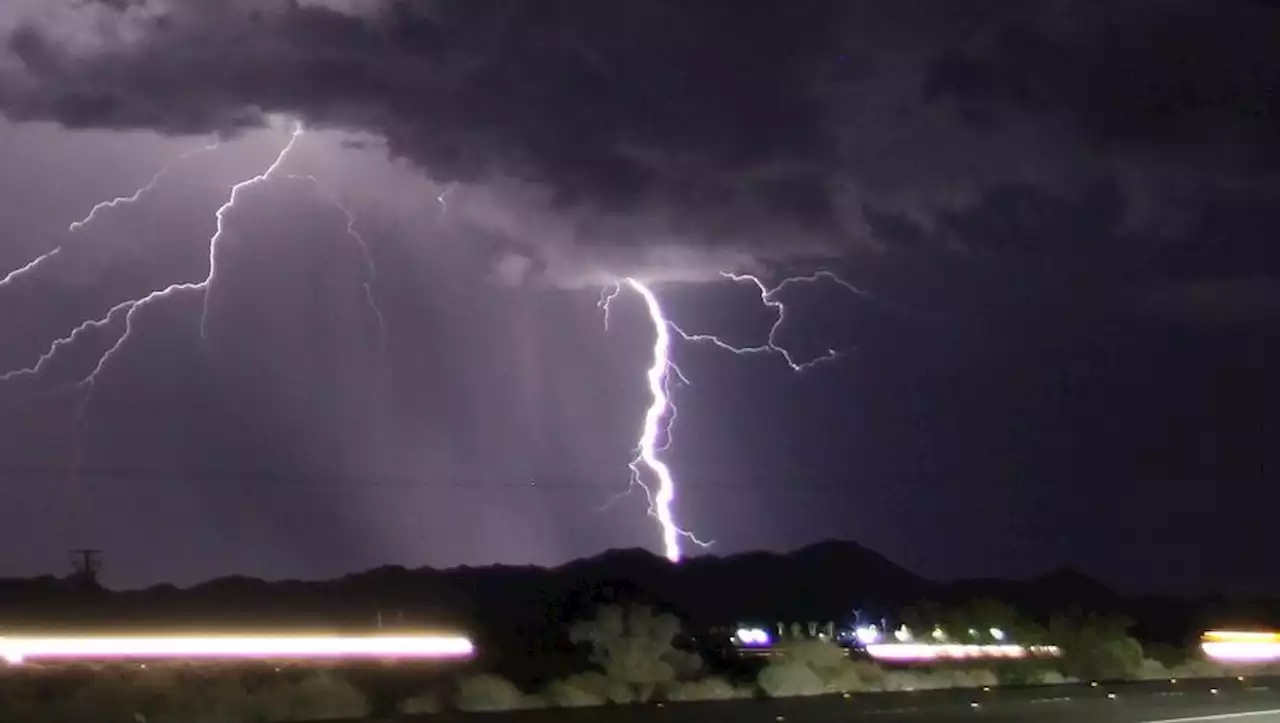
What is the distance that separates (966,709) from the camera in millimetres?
30719

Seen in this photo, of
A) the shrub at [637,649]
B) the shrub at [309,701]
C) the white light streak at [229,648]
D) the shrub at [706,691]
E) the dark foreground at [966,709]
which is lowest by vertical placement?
the dark foreground at [966,709]

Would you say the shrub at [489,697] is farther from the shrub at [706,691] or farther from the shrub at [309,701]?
the shrub at [706,691]

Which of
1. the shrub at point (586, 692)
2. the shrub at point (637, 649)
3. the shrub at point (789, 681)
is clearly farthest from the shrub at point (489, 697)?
the shrub at point (789, 681)

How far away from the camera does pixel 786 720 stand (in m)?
27.9

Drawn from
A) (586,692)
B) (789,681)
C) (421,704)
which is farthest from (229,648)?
(421,704)

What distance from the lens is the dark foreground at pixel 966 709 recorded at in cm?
2853

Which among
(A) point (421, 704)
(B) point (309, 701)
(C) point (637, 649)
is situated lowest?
(A) point (421, 704)

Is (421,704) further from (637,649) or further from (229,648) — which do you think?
(229,648)

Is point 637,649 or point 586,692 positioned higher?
point 637,649

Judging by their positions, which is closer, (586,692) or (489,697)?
(489,697)

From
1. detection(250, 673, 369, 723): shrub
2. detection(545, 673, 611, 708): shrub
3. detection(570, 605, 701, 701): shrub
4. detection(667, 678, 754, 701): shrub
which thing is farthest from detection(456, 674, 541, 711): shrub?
detection(667, 678, 754, 701): shrub

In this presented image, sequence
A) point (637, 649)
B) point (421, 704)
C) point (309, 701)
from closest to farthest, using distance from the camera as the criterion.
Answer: point (309, 701) → point (421, 704) → point (637, 649)

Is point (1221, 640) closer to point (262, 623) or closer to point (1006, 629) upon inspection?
point (1006, 629)

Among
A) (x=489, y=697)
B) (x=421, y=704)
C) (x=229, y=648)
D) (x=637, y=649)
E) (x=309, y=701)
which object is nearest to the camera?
(x=309, y=701)
